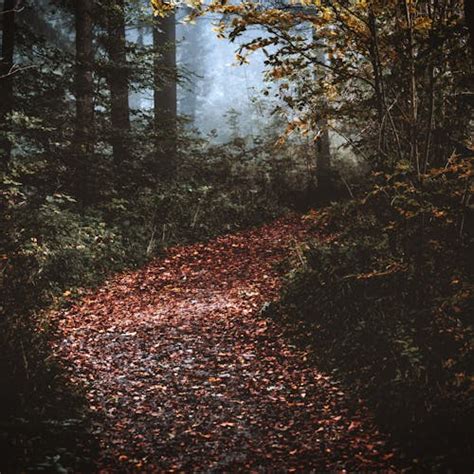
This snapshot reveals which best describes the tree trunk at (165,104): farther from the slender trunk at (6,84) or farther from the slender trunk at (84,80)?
the slender trunk at (6,84)

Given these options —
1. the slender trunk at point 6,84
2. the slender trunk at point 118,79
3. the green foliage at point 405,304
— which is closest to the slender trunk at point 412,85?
the green foliage at point 405,304

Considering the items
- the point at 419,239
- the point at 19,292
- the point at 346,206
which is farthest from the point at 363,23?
the point at 19,292

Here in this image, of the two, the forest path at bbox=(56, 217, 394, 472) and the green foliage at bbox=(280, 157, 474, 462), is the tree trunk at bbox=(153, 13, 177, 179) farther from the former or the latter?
the green foliage at bbox=(280, 157, 474, 462)

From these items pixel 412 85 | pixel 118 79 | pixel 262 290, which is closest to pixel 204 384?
pixel 262 290

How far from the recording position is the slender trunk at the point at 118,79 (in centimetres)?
1216

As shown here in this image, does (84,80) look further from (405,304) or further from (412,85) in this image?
(405,304)

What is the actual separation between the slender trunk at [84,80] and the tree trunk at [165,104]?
1.63 meters

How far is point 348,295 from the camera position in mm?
7289

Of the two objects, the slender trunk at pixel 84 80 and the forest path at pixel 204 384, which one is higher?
the slender trunk at pixel 84 80

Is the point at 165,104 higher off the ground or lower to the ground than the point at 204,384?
higher

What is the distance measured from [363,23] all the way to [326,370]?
446 cm

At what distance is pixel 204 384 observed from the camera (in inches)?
249

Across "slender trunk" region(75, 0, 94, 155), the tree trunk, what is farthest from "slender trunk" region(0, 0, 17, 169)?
the tree trunk

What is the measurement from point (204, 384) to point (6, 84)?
25.4 feet
